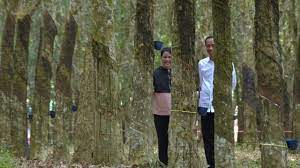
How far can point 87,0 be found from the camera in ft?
51.3

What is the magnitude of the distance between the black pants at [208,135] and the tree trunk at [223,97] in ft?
4.89

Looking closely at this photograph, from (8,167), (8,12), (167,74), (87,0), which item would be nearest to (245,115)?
(87,0)

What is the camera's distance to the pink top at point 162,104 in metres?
11.0

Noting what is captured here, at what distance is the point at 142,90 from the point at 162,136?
90 centimetres

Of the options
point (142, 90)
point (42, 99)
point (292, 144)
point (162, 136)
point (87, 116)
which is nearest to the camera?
point (142, 90)

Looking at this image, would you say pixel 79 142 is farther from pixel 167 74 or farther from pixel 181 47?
pixel 181 47

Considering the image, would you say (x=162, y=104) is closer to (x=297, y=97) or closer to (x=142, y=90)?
(x=142, y=90)

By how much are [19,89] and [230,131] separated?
751 cm

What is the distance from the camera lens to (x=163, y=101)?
36.0ft

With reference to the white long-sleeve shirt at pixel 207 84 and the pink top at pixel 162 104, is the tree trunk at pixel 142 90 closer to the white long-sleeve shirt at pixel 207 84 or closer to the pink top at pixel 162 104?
the pink top at pixel 162 104

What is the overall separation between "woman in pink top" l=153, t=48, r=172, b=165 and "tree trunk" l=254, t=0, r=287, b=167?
2960 mm

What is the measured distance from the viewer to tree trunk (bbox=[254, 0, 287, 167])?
8.03 meters

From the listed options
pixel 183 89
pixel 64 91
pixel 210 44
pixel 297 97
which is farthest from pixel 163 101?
pixel 297 97

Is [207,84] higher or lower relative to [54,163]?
higher
